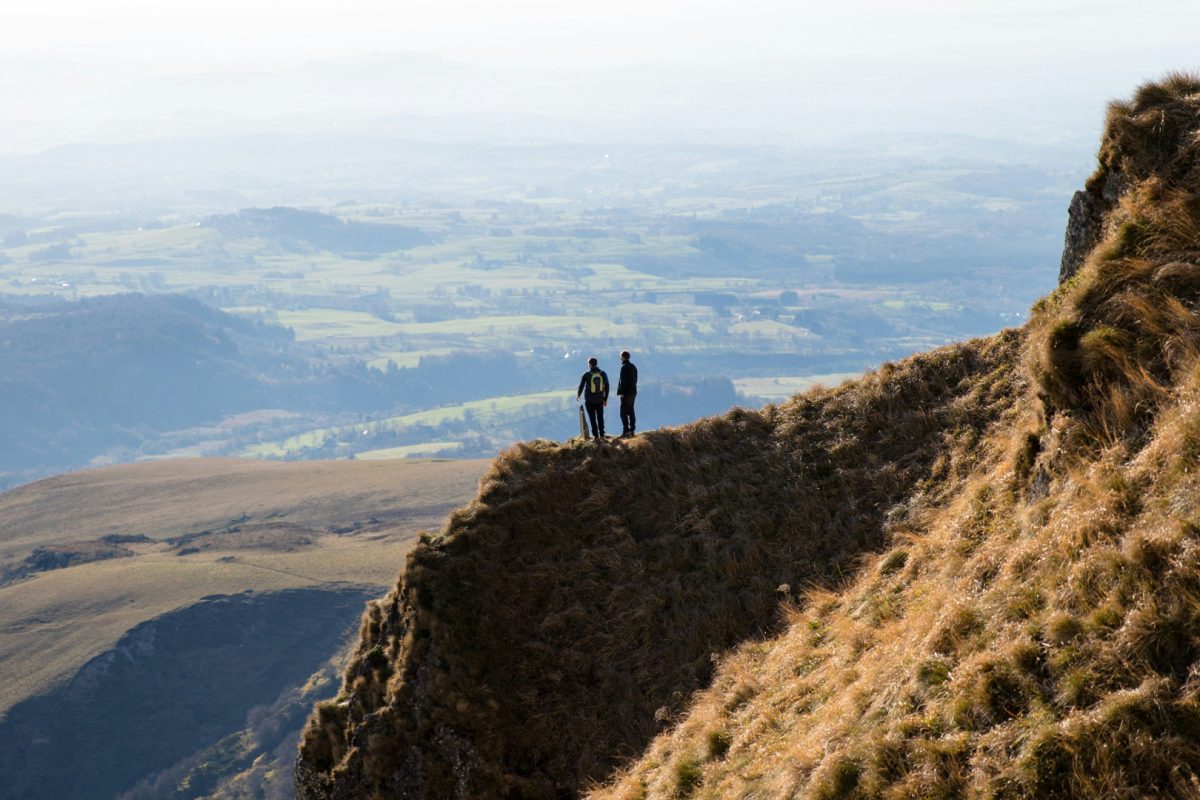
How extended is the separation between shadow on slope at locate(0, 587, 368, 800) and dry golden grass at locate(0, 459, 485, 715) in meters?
2.08

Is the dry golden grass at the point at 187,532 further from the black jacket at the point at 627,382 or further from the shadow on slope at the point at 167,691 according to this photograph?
the black jacket at the point at 627,382

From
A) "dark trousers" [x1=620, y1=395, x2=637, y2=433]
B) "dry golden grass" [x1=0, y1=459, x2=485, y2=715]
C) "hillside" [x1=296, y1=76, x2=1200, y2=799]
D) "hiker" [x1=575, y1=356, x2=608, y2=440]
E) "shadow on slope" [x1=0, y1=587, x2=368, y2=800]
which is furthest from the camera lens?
"dry golden grass" [x1=0, y1=459, x2=485, y2=715]

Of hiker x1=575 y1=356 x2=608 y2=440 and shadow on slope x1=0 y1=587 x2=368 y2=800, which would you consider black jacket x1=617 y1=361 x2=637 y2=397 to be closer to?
hiker x1=575 y1=356 x2=608 y2=440

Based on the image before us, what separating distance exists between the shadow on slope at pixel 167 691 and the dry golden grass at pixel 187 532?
2.08 m

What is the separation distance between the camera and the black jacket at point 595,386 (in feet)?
82.1

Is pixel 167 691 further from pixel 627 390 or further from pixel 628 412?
pixel 627 390

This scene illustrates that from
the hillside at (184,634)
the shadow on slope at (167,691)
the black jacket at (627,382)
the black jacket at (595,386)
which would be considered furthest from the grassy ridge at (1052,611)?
the shadow on slope at (167,691)

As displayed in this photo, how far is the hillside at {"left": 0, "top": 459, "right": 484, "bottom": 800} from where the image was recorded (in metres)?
91.7

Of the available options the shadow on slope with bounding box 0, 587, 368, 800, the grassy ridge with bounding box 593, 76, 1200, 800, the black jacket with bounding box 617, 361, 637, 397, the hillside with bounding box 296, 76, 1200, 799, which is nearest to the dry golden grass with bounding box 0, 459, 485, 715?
the shadow on slope with bounding box 0, 587, 368, 800

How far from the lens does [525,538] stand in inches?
834

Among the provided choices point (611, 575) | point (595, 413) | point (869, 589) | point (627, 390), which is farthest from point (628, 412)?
point (869, 589)

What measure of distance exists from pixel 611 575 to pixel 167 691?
90.8 m

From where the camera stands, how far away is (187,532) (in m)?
135

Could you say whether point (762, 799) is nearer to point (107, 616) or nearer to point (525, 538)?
point (525, 538)
